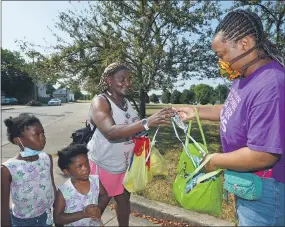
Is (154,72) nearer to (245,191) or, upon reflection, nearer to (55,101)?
(245,191)

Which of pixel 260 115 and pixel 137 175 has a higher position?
pixel 260 115

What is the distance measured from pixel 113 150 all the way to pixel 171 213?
1.67 metres

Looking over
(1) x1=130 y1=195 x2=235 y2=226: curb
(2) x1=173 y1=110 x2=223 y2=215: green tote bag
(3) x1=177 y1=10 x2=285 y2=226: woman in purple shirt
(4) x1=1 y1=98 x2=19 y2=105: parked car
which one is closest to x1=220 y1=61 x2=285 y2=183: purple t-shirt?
(3) x1=177 y1=10 x2=285 y2=226: woman in purple shirt

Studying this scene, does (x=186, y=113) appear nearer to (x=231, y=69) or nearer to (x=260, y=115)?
(x=231, y=69)

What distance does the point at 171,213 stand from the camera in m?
3.97

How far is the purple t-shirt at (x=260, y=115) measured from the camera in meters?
1.46

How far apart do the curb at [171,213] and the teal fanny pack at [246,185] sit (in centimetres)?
220

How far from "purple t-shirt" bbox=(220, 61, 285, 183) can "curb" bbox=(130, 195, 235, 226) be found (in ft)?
7.52

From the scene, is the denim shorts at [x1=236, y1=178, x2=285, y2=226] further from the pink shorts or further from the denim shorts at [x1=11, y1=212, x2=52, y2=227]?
the denim shorts at [x1=11, y1=212, x2=52, y2=227]

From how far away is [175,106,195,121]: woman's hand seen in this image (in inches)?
100

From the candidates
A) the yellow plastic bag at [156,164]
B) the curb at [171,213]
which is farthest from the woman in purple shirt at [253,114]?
the curb at [171,213]

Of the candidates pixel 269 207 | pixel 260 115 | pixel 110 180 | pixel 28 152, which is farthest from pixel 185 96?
pixel 260 115

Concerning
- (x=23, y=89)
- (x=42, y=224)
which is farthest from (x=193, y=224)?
(x=23, y=89)

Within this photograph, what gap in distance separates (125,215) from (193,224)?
44.8 inches
